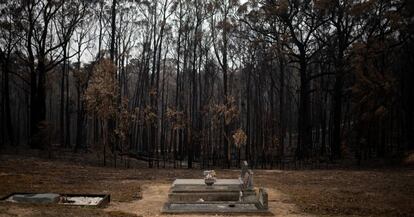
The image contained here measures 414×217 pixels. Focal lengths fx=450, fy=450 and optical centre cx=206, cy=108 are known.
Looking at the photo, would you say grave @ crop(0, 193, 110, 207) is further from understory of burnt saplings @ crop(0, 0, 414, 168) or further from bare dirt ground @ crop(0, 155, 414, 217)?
understory of burnt saplings @ crop(0, 0, 414, 168)

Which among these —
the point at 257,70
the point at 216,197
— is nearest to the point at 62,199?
the point at 216,197

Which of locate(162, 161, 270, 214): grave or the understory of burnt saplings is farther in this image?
the understory of burnt saplings

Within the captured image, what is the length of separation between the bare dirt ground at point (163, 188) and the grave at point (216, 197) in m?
0.46

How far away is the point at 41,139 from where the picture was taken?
88.0 feet

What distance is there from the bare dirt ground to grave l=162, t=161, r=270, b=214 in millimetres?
458

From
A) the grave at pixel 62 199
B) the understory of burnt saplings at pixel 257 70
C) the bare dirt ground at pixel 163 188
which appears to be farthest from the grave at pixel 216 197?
the understory of burnt saplings at pixel 257 70

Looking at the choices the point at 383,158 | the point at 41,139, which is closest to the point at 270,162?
the point at 383,158

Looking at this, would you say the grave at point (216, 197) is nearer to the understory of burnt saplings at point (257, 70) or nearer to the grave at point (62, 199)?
the grave at point (62, 199)

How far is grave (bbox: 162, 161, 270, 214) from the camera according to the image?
454 inches

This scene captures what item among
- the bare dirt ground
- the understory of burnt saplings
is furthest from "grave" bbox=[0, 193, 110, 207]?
the understory of burnt saplings

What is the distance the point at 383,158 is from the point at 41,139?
21.3 m

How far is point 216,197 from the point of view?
1384 cm

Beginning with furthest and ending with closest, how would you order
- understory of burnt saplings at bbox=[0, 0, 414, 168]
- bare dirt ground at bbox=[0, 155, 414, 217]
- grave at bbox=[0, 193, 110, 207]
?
understory of burnt saplings at bbox=[0, 0, 414, 168]
grave at bbox=[0, 193, 110, 207]
bare dirt ground at bbox=[0, 155, 414, 217]

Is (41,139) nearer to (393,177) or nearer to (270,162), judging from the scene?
Result: (270,162)
